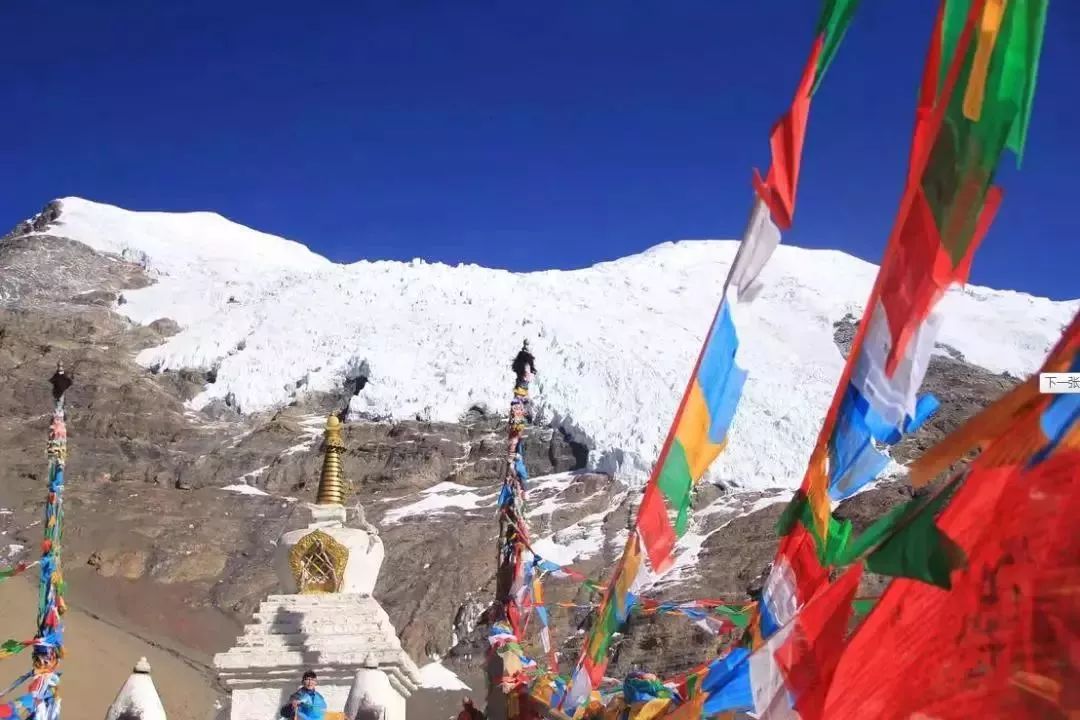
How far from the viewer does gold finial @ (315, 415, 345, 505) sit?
40.6ft

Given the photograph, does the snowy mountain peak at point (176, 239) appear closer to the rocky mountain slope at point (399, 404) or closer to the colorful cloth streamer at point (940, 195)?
the rocky mountain slope at point (399, 404)

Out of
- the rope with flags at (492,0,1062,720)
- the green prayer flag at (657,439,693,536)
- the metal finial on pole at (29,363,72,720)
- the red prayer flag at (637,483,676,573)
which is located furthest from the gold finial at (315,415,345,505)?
the rope with flags at (492,0,1062,720)

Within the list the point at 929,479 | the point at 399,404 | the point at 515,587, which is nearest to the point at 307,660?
the point at 515,587

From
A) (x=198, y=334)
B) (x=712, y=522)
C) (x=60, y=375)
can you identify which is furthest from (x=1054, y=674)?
(x=198, y=334)

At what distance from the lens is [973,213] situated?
7.89ft

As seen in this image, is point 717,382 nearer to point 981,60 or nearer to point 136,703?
point 981,60

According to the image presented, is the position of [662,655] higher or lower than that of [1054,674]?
higher

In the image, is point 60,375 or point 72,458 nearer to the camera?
point 60,375

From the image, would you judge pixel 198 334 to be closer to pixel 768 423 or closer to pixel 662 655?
pixel 768 423

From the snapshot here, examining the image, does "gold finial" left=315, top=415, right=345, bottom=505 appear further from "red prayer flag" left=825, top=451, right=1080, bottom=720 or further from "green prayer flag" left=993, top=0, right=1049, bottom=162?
"green prayer flag" left=993, top=0, right=1049, bottom=162

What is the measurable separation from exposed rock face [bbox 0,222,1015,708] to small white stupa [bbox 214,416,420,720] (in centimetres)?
1630

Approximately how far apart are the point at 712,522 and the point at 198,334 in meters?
25.5

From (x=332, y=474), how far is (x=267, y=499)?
27284mm

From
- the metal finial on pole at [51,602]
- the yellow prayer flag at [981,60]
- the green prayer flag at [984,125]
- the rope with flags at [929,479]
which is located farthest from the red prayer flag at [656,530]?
the metal finial on pole at [51,602]
